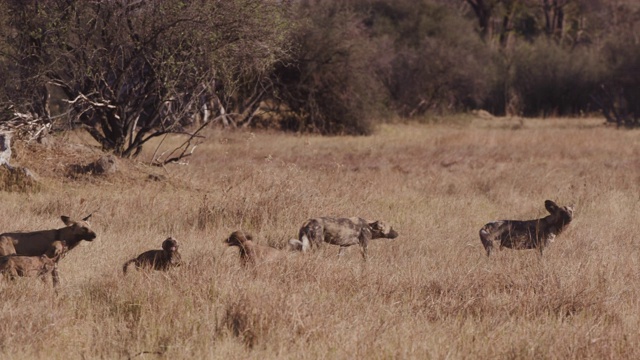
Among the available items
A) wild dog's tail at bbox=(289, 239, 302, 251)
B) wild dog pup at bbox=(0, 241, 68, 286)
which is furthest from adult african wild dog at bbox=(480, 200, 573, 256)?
wild dog pup at bbox=(0, 241, 68, 286)

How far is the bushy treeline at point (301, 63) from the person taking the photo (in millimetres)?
15289

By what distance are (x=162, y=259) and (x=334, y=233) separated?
1981mm

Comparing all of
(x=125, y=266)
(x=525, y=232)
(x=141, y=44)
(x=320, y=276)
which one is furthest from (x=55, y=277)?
(x=141, y=44)

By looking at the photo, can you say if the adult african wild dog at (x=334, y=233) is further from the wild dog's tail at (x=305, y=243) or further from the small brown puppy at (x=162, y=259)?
the small brown puppy at (x=162, y=259)

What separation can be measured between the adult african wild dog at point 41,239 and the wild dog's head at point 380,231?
289 centimetres

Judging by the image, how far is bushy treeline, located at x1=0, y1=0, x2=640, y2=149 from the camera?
15.3 m

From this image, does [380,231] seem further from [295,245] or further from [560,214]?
[560,214]

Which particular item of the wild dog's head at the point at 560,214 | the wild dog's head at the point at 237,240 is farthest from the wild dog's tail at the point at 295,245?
the wild dog's head at the point at 560,214

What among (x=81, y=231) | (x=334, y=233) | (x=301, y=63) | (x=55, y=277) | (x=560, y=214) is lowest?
(x=55, y=277)

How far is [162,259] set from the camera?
778cm

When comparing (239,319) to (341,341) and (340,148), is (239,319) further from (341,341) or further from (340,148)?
(340,148)

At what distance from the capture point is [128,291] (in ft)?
23.0

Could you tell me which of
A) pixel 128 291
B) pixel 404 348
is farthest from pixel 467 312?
pixel 128 291

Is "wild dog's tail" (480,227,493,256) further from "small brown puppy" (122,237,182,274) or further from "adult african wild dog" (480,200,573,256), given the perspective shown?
"small brown puppy" (122,237,182,274)
